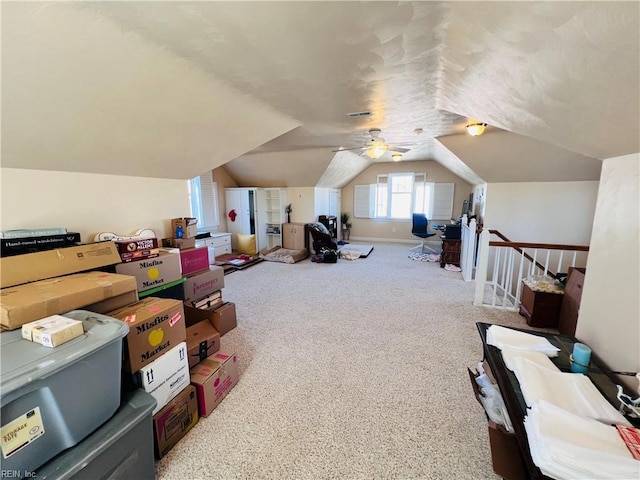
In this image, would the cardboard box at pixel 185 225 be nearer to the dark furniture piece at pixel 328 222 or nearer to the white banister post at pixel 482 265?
the white banister post at pixel 482 265

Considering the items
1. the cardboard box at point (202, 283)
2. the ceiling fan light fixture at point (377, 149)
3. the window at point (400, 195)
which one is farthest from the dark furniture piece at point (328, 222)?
the cardboard box at point (202, 283)

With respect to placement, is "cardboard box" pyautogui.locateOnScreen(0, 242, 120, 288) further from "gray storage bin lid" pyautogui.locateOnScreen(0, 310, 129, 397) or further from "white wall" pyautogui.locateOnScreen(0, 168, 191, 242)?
"gray storage bin lid" pyautogui.locateOnScreen(0, 310, 129, 397)

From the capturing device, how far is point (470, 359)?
2.19 meters

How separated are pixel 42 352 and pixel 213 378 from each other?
3.27 ft

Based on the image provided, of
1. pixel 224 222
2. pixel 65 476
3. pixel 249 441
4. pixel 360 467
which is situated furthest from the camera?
pixel 224 222

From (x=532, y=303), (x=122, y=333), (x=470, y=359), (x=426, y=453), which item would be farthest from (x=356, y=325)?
(x=122, y=333)

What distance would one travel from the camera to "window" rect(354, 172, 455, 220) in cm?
703

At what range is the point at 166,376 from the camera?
1.44 m

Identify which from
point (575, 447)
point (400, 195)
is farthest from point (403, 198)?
point (575, 447)

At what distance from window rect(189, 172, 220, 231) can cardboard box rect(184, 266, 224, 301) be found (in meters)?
3.15

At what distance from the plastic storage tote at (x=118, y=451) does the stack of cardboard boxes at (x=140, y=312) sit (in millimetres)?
117

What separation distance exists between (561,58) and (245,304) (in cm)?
339

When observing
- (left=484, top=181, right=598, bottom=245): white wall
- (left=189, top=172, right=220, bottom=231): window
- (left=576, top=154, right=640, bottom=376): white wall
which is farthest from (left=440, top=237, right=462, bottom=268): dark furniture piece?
(left=189, top=172, right=220, bottom=231): window

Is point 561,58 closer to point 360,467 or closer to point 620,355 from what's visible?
point 620,355
